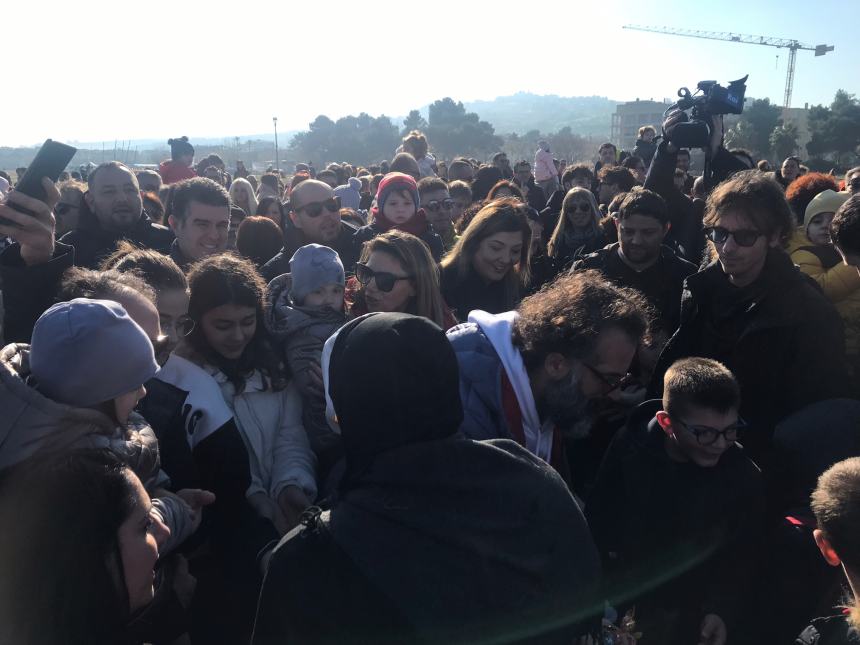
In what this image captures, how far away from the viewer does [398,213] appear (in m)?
4.87

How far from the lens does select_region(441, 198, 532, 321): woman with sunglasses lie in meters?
3.88

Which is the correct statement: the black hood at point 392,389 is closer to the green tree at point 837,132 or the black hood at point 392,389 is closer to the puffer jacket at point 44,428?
the puffer jacket at point 44,428

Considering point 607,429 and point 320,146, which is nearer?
point 607,429

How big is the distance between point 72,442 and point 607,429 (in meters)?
2.49

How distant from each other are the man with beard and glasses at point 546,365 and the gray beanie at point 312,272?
3.98ft

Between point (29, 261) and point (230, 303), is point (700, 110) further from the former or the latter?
point (29, 261)

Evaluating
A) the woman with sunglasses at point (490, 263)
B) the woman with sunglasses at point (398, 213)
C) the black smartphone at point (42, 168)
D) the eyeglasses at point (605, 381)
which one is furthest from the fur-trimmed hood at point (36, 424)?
the woman with sunglasses at point (398, 213)

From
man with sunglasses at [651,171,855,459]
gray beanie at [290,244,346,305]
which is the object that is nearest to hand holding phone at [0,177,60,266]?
gray beanie at [290,244,346,305]

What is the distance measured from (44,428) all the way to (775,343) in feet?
9.04

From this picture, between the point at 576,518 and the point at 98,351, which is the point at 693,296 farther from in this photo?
the point at 98,351

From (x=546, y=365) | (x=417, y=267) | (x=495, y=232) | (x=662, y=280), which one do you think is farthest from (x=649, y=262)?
(x=546, y=365)

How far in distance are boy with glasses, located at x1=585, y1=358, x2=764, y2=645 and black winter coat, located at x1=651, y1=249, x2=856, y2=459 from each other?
12.3 inches

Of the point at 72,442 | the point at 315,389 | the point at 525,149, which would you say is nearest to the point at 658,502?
the point at 315,389

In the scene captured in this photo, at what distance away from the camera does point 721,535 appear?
252cm
